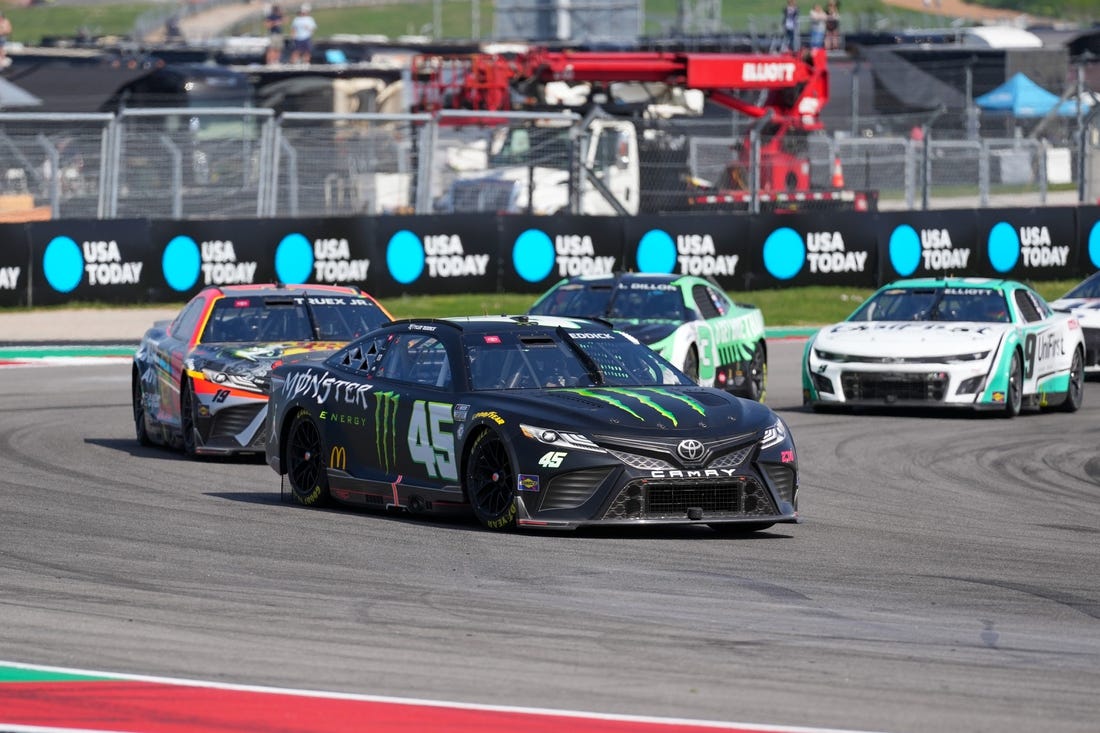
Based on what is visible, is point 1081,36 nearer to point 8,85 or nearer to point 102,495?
point 8,85

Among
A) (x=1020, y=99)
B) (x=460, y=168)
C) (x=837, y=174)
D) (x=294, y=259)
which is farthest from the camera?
(x=1020, y=99)

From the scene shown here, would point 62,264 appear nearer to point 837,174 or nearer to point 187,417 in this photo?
point 187,417

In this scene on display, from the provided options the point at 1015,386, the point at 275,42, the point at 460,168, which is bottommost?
the point at 1015,386

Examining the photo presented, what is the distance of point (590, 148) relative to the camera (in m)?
30.8

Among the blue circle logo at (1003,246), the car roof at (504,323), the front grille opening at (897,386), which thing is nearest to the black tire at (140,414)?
the car roof at (504,323)

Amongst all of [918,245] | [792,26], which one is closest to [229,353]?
[918,245]

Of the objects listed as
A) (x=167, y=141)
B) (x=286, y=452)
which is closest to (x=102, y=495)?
(x=286, y=452)

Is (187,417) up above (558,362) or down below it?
below

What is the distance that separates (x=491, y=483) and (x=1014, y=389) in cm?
888

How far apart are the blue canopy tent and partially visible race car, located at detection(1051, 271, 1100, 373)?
33.6 meters

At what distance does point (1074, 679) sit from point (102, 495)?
715cm

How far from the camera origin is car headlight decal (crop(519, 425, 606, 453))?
404 inches

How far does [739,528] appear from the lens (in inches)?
431

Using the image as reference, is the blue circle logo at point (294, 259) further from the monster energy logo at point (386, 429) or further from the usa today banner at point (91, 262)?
the monster energy logo at point (386, 429)
